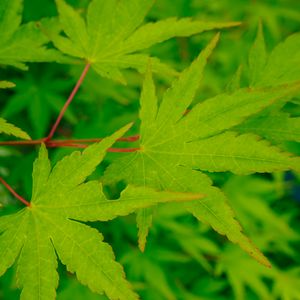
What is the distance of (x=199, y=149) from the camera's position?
75 cm

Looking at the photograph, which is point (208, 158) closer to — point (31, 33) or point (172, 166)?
point (172, 166)

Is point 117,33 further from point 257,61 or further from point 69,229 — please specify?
point 69,229

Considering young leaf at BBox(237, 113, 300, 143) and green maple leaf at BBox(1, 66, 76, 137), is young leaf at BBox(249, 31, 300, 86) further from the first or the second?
green maple leaf at BBox(1, 66, 76, 137)

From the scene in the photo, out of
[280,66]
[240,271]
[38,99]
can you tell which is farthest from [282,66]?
[240,271]

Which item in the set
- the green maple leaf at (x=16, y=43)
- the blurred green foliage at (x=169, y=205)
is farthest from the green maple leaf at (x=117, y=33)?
the blurred green foliage at (x=169, y=205)

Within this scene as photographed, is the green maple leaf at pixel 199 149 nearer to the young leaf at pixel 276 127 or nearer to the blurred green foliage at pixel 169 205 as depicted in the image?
the young leaf at pixel 276 127

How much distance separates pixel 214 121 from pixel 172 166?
0.30 feet

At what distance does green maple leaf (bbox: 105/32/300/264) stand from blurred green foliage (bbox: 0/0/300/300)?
56 cm

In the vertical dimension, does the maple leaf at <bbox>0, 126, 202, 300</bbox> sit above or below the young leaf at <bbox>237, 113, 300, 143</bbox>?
below

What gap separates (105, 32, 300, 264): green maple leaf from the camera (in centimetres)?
72

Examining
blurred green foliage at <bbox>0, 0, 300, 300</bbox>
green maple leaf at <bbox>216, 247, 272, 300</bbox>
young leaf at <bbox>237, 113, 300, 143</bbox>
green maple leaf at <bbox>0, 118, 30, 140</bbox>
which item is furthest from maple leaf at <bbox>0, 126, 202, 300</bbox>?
green maple leaf at <bbox>216, 247, 272, 300</bbox>

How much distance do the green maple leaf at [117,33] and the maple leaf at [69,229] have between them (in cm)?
24

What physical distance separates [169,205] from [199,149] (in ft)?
3.13

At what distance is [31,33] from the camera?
95cm
